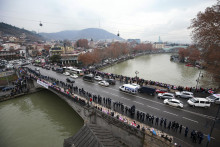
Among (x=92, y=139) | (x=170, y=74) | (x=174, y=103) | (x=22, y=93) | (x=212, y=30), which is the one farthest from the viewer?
(x=170, y=74)

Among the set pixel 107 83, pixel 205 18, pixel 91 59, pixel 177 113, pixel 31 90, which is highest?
pixel 205 18

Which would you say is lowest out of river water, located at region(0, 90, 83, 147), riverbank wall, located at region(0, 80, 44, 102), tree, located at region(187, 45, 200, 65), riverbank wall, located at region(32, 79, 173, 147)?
river water, located at region(0, 90, 83, 147)

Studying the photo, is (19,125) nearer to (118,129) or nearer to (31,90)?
(31,90)

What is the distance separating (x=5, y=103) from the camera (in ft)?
72.0

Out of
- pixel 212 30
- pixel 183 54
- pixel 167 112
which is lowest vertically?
pixel 167 112


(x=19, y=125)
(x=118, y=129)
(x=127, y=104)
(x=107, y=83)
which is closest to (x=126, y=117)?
(x=118, y=129)

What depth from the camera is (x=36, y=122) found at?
635 inches

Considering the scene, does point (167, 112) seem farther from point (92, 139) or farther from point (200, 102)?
point (92, 139)

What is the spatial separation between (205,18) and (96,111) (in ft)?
62.9

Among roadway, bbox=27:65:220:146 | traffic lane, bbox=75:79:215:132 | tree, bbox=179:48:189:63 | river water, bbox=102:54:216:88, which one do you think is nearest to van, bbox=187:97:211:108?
roadway, bbox=27:65:220:146

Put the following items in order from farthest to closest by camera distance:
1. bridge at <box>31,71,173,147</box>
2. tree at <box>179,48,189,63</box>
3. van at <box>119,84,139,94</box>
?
tree at <box>179,48,189,63</box> → van at <box>119,84,139,94</box> → bridge at <box>31,71,173,147</box>

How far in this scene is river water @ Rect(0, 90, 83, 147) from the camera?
516 inches

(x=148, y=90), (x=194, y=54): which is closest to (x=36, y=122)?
(x=148, y=90)

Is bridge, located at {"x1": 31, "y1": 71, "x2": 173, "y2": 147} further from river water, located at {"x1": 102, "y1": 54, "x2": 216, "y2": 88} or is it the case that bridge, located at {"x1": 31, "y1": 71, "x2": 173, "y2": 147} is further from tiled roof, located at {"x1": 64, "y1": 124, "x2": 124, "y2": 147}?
river water, located at {"x1": 102, "y1": 54, "x2": 216, "y2": 88}
